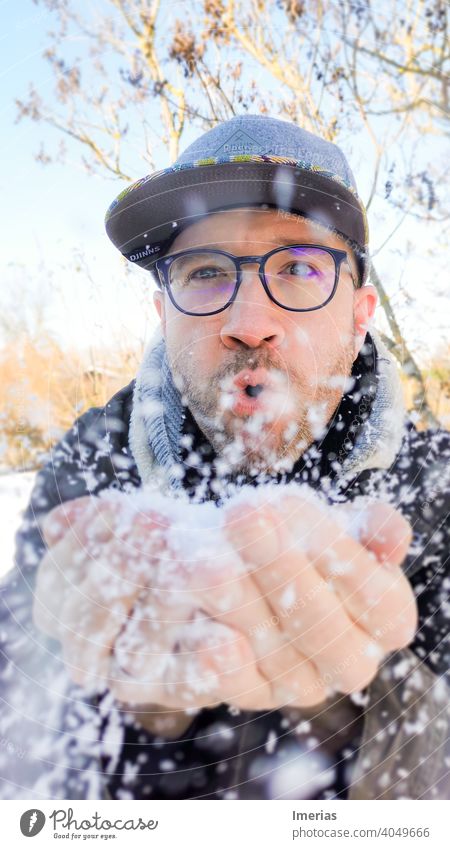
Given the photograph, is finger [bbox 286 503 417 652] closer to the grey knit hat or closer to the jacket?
the jacket

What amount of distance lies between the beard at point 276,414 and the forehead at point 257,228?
4.1 inches

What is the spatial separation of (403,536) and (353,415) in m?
0.14

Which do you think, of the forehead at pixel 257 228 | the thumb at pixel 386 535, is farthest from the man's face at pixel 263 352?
the thumb at pixel 386 535

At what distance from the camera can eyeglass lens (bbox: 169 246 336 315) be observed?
0.48m

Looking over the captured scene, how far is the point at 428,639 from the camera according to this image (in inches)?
17.3

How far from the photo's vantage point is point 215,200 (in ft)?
1.51

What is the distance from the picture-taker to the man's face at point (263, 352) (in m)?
0.47

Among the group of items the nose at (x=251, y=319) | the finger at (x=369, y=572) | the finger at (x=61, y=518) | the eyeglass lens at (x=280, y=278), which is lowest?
the finger at (x=369, y=572)

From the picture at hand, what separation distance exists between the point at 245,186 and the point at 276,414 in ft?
0.67

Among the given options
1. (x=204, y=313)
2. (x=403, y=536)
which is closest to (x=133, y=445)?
(x=204, y=313)

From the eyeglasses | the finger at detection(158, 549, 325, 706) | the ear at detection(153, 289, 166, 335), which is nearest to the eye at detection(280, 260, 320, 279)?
the eyeglasses

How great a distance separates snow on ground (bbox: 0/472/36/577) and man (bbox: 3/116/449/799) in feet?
0.04

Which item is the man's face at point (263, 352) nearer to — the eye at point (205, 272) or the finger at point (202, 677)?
the eye at point (205, 272)

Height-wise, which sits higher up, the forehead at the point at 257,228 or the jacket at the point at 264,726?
the forehead at the point at 257,228
